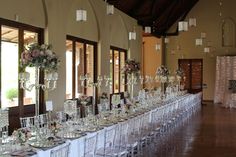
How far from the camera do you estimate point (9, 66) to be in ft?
26.8

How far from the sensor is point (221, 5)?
22.1m

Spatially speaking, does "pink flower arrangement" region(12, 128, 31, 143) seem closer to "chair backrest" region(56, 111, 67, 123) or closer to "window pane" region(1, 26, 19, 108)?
"chair backrest" region(56, 111, 67, 123)

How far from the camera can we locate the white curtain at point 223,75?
2109 centimetres

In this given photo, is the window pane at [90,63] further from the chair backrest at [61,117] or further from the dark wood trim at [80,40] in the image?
the chair backrest at [61,117]

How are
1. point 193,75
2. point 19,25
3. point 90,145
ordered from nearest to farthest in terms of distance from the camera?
point 90,145 < point 19,25 < point 193,75

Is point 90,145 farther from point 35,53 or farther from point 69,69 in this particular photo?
point 69,69

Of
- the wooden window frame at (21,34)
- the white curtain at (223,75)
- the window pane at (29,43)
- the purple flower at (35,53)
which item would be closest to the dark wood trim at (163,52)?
the white curtain at (223,75)

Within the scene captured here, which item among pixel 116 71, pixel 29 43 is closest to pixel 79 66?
pixel 29 43

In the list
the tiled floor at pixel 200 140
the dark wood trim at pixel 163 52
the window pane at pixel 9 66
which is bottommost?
the tiled floor at pixel 200 140

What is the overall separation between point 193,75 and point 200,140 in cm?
1363

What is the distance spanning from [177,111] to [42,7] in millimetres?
6050

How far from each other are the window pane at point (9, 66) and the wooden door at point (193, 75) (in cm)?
1576

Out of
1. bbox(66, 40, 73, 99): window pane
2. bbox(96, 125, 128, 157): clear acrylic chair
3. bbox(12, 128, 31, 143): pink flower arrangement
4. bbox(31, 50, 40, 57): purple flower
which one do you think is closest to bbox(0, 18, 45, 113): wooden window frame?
bbox(66, 40, 73, 99): window pane

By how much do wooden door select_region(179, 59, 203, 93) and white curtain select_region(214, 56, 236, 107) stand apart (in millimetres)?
1286
